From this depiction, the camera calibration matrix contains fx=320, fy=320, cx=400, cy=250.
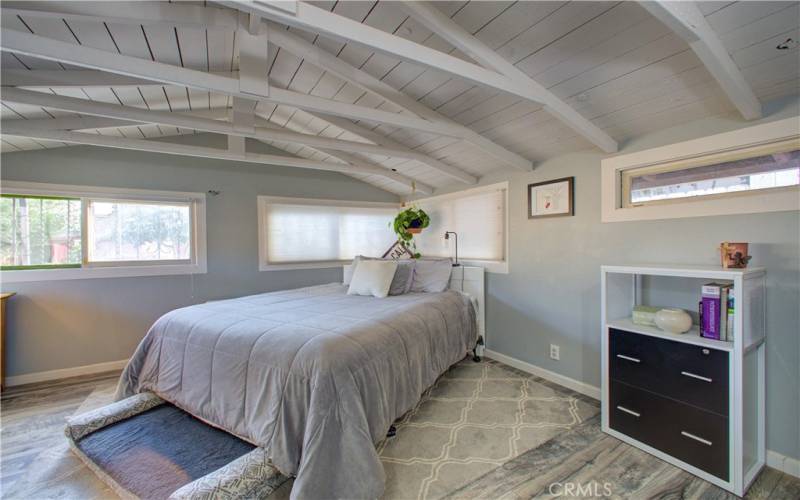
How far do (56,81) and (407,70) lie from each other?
7.11 ft

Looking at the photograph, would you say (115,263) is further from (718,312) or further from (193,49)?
Result: (718,312)

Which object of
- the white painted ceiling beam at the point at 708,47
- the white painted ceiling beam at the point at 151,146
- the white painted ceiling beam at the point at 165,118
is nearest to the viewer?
the white painted ceiling beam at the point at 708,47

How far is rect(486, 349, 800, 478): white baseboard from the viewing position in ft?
5.63

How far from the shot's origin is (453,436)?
6.88ft

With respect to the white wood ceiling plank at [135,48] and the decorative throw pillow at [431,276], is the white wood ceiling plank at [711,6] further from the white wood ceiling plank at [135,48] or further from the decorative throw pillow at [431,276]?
the white wood ceiling plank at [135,48]

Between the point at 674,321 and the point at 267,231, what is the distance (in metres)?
4.00

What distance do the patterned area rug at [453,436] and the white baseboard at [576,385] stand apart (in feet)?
0.29

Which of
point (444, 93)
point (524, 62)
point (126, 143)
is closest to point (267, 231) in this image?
point (126, 143)

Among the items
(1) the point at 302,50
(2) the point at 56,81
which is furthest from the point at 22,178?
(1) the point at 302,50

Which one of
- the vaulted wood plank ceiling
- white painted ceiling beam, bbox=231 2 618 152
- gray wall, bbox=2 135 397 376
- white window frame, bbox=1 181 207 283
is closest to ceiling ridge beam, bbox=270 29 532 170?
the vaulted wood plank ceiling

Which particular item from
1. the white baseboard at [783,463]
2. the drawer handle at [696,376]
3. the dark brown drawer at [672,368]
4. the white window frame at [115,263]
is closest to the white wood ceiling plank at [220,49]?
the white window frame at [115,263]

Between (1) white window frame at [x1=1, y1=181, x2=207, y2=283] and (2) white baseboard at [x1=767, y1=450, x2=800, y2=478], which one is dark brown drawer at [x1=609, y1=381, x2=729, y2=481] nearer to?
Answer: (2) white baseboard at [x1=767, y1=450, x2=800, y2=478]

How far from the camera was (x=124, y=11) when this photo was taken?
157 centimetres

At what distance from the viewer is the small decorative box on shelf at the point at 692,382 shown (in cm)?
160
